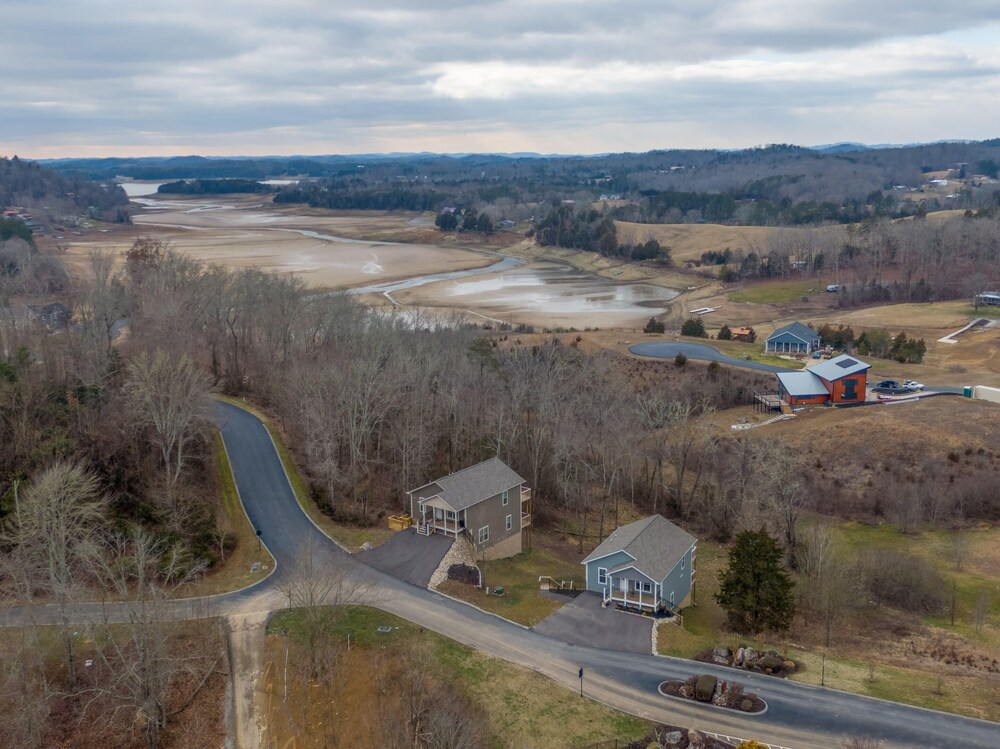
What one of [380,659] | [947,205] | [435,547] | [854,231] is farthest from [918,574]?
[947,205]

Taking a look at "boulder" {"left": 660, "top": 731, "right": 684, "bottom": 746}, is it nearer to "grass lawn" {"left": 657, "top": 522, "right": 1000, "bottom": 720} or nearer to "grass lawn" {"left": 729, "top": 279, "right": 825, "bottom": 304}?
"grass lawn" {"left": 657, "top": 522, "right": 1000, "bottom": 720}

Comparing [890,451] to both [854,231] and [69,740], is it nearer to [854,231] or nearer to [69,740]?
[69,740]

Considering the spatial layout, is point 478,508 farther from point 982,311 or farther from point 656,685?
point 982,311

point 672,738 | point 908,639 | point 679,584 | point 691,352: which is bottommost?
point 908,639

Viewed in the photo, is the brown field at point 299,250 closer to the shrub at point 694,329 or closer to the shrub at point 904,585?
the shrub at point 694,329

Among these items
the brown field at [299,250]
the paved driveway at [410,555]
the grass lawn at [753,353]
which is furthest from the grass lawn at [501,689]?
the brown field at [299,250]

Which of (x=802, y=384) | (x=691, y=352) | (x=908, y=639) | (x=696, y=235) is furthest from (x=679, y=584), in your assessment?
(x=696, y=235)

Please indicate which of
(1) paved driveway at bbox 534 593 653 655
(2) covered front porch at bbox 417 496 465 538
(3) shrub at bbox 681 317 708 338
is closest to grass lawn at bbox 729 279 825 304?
(3) shrub at bbox 681 317 708 338
